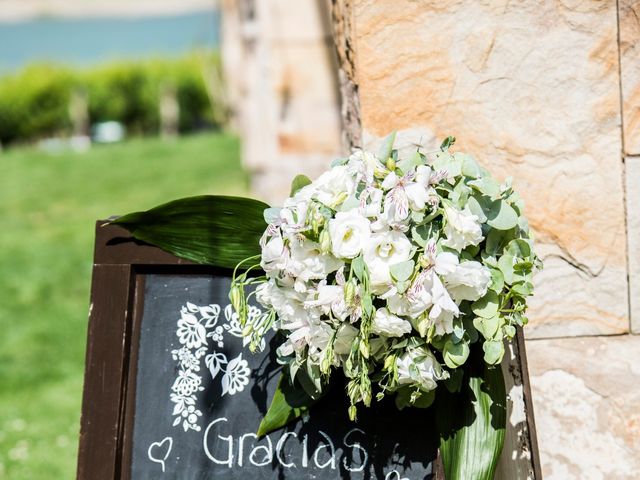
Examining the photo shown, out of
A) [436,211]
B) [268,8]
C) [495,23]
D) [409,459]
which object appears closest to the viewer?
[436,211]

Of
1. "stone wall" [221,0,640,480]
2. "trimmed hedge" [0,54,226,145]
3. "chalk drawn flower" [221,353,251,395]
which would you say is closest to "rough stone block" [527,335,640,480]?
"stone wall" [221,0,640,480]

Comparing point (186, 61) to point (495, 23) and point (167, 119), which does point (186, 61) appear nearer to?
point (167, 119)

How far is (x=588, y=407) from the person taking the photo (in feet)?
6.86

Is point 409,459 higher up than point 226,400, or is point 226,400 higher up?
point 226,400

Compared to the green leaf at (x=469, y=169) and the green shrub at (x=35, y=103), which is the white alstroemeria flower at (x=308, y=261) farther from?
the green shrub at (x=35, y=103)

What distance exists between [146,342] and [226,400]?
0.76ft

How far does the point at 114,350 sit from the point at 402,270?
2.43 feet

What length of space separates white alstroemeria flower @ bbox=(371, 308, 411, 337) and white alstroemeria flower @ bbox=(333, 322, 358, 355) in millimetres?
61

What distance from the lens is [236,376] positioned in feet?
6.17

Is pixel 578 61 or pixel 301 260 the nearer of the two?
pixel 301 260

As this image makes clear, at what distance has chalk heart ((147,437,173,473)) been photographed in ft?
6.00

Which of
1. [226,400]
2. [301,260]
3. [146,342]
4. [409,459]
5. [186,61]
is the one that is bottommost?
[409,459]

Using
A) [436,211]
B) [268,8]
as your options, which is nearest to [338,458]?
[436,211]

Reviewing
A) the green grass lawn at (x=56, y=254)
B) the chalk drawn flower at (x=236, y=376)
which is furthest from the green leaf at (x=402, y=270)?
the green grass lawn at (x=56, y=254)
